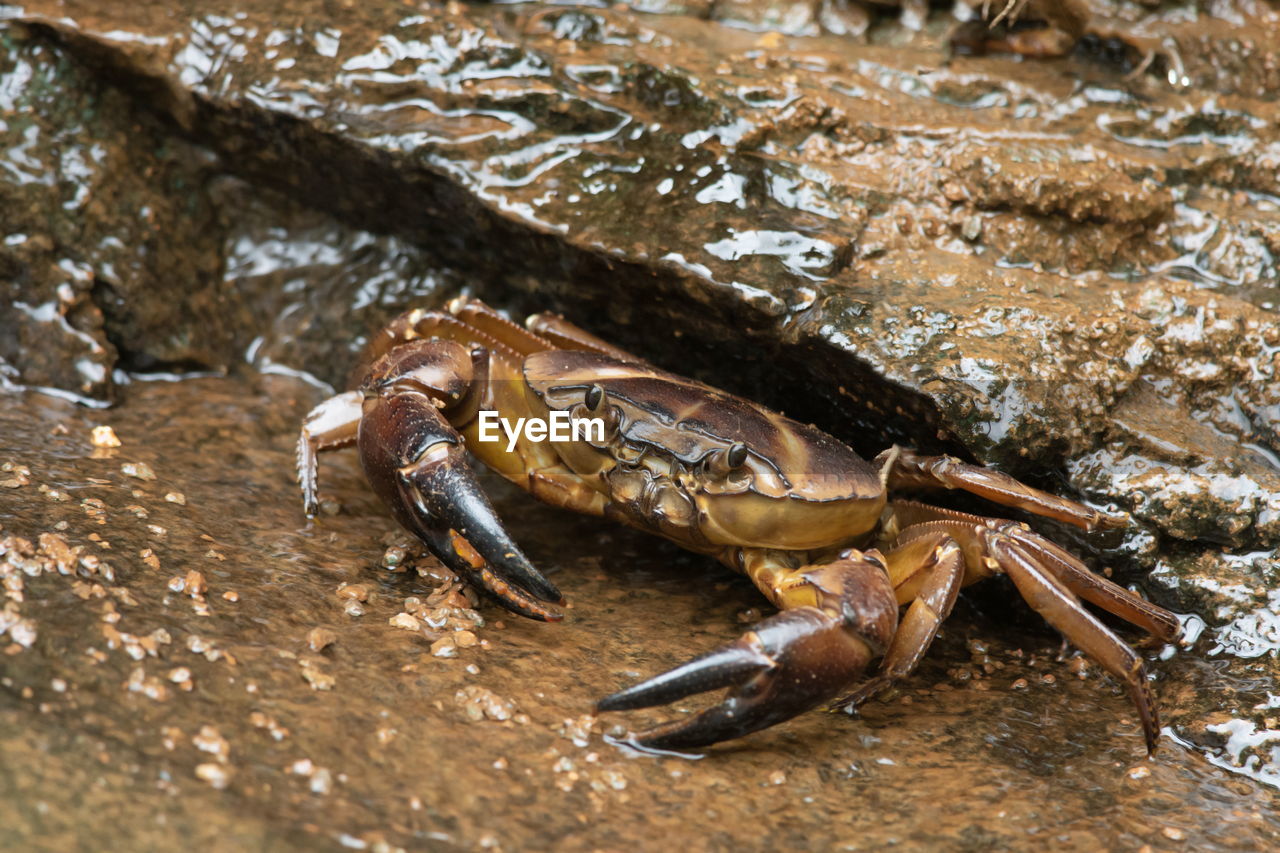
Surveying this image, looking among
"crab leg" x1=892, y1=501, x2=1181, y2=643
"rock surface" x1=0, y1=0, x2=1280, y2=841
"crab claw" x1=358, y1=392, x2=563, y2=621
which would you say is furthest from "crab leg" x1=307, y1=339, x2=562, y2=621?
"crab leg" x1=892, y1=501, x2=1181, y2=643

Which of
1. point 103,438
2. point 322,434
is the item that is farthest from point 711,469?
point 103,438

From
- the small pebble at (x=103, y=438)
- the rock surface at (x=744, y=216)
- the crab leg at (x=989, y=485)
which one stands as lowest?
the small pebble at (x=103, y=438)

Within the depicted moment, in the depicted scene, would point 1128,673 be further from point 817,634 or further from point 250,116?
point 250,116

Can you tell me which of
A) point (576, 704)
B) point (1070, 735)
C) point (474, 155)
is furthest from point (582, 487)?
point (1070, 735)

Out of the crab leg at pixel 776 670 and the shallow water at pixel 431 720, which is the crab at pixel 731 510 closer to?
the crab leg at pixel 776 670

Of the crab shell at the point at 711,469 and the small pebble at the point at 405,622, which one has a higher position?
the crab shell at the point at 711,469

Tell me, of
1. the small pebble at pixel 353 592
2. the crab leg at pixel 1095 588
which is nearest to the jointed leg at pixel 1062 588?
the crab leg at pixel 1095 588
